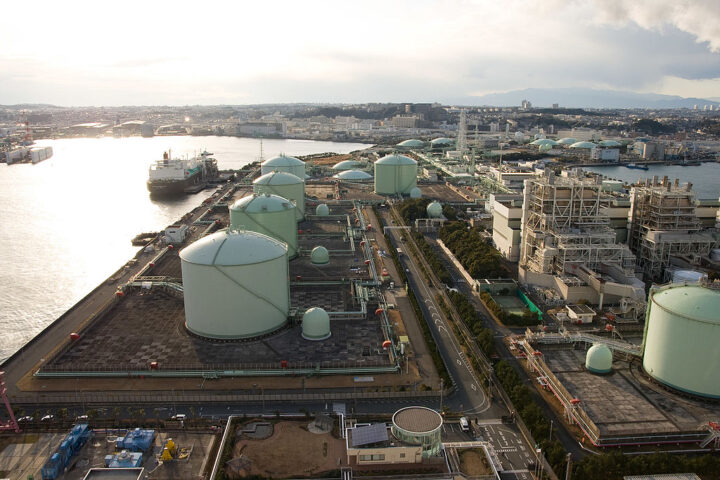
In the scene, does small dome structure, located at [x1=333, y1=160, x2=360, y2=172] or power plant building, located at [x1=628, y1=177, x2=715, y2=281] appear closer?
power plant building, located at [x1=628, y1=177, x2=715, y2=281]

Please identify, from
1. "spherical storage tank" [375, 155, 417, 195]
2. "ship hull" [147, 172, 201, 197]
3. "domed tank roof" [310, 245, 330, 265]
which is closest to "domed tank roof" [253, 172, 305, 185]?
"domed tank roof" [310, 245, 330, 265]

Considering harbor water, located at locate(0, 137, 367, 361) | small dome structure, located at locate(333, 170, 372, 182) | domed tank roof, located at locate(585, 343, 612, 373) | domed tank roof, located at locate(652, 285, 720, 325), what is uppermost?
domed tank roof, located at locate(652, 285, 720, 325)

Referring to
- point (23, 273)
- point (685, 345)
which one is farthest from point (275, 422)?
point (23, 273)

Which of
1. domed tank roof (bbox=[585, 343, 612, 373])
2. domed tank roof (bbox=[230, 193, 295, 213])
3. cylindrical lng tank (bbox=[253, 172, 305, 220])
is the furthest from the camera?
cylindrical lng tank (bbox=[253, 172, 305, 220])

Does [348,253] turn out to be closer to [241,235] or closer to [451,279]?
[451,279]

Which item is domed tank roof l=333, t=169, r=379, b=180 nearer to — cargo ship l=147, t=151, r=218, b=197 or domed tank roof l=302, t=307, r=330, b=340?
cargo ship l=147, t=151, r=218, b=197

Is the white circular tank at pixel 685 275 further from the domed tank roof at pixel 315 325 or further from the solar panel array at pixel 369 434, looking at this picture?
the solar panel array at pixel 369 434
